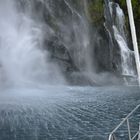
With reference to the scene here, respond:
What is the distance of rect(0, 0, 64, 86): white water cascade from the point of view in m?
35.3

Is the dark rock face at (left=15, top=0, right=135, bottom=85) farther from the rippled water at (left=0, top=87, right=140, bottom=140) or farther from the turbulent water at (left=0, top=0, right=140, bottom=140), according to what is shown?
the rippled water at (left=0, top=87, right=140, bottom=140)

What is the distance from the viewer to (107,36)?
38.4 m

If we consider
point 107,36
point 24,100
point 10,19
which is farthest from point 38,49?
point 24,100

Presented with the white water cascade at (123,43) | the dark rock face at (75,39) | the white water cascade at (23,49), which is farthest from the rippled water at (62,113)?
the white water cascade at (123,43)

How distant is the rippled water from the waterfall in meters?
11.3

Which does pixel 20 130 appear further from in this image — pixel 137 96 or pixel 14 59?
pixel 14 59

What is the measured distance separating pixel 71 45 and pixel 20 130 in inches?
858

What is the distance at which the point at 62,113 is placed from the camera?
1988 cm

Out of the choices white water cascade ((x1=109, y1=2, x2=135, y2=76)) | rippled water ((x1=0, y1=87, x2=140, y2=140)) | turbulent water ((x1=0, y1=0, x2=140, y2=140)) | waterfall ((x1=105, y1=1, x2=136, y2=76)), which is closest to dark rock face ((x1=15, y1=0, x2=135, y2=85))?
turbulent water ((x1=0, y1=0, x2=140, y2=140))

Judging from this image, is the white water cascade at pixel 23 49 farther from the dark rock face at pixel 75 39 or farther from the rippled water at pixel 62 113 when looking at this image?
the rippled water at pixel 62 113

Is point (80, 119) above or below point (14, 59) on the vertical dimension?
below

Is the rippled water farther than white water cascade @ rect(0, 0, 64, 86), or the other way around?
white water cascade @ rect(0, 0, 64, 86)

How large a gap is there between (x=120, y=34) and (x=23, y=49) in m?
10.7

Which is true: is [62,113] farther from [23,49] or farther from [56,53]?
[23,49]
